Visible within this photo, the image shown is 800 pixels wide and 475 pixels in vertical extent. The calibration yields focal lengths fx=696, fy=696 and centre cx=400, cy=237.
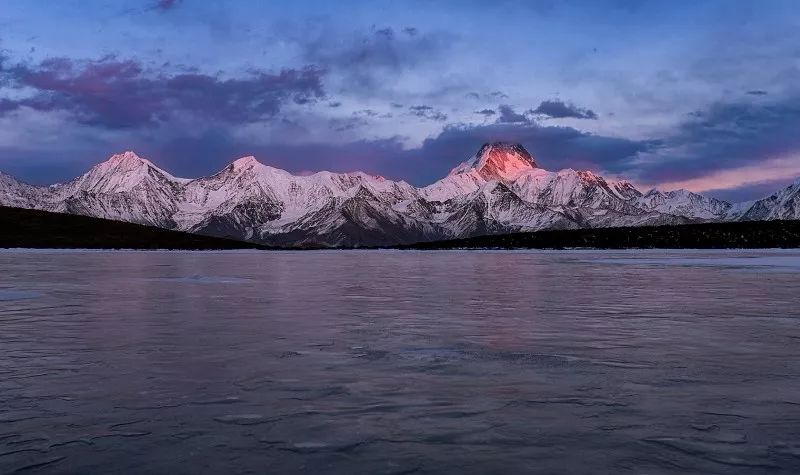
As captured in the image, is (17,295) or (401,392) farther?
(17,295)

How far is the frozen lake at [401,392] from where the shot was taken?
369 inches

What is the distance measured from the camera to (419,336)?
2080cm

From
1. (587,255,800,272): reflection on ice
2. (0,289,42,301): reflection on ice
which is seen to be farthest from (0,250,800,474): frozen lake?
(587,255,800,272): reflection on ice

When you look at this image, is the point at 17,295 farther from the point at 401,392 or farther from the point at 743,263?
the point at 743,263

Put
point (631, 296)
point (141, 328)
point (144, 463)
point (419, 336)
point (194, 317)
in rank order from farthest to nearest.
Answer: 1. point (631, 296)
2. point (194, 317)
3. point (141, 328)
4. point (419, 336)
5. point (144, 463)

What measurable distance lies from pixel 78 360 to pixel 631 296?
2689 cm

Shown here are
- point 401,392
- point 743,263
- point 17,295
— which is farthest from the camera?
point 743,263

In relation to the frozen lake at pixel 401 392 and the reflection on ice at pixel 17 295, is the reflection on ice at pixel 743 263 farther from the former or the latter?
the reflection on ice at pixel 17 295

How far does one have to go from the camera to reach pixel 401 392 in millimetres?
13242

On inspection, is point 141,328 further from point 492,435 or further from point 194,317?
point 492,435

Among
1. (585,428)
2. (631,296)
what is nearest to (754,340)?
(585,428)

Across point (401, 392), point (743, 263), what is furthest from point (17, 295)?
point (743, 263)

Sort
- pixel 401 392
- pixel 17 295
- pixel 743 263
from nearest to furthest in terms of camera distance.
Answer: pixel 401 392
pixel 17 295
pixel 743 263

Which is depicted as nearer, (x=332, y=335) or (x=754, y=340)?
(x=754, y=340)
